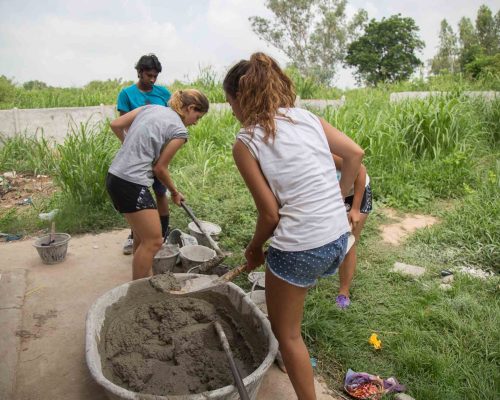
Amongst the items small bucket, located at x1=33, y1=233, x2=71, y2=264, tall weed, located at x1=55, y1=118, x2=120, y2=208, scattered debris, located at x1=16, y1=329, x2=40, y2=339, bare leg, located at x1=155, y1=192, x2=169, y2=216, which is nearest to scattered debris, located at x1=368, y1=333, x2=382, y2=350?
bare leg, located at x1=155, y1=192, x2=169, y2=216

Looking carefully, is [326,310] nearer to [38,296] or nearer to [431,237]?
[431,237]

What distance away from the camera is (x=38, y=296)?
3.07 meters

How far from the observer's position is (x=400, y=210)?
186 inches

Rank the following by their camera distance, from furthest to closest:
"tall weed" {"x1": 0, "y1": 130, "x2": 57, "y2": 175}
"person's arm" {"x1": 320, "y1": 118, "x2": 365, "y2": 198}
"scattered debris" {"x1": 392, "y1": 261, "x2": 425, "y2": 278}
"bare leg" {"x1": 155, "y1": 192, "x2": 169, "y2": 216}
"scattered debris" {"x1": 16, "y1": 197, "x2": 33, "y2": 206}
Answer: "tall weed" {"x1": 0, "y1": 130, "x2": 57, "y2": 175}, "scattered debris" {"x1": 16, "y1": 197, "x2": 33, "y2": 206}, "bare leg" {"x1": 155, "y1": 192, "x2": 169, "y2": 216}, "scattered debris" {"x1": 392, "y1": 261, "x2": 425, "y2": 278}, "person's arm" {"x1": 320, "y1": 118, "x2": 365, "y2": 198}

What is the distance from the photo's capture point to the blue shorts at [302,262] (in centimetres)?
158

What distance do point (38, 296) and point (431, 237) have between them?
341 centimetres

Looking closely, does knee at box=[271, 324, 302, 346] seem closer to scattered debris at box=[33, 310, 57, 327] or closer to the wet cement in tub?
the wet cement in tub

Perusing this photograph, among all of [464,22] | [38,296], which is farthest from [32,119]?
[464,22]

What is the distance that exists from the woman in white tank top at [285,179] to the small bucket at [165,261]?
1.71 m

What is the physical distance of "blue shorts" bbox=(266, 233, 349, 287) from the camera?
62.2 inches

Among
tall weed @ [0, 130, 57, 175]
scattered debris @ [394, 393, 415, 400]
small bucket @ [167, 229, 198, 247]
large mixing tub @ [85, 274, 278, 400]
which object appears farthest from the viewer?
tall weed @ [0, 130, 57, 175]

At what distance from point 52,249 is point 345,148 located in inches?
109

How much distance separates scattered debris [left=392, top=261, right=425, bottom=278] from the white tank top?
196cm

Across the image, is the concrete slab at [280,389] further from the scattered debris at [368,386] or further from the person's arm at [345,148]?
the person's arm at [345,148]
